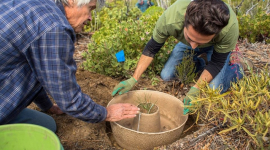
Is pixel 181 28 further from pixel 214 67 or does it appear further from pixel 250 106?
pixel 250 106

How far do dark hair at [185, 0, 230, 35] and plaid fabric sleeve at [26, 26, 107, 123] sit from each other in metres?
0.96

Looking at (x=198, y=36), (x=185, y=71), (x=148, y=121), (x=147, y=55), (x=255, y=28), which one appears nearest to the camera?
(x=198, y=36)

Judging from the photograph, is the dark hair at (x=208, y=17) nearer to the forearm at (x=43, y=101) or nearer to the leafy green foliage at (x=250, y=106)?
the leafy green foliage at (x=250, y=106)

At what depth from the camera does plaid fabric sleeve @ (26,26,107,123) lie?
123 centimetres

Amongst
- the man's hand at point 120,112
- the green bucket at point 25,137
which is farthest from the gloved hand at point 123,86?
the green bucket at point 25,137

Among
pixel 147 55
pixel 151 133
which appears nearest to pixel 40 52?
pixel 151 133

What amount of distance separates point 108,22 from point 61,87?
7.63 feet

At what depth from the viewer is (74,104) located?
1.45m

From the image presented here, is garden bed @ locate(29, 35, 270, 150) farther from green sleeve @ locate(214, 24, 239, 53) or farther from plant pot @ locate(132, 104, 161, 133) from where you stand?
green sleeve @ locate(214, 24, 239, 53)

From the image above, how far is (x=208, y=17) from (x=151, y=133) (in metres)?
0.98

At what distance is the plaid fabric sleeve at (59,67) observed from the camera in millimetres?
1232

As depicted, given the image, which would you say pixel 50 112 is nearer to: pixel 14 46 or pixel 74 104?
pixel 74 104

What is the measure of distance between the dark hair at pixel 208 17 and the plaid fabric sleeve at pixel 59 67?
37.9 inches

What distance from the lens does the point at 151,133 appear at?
1.72 metres
